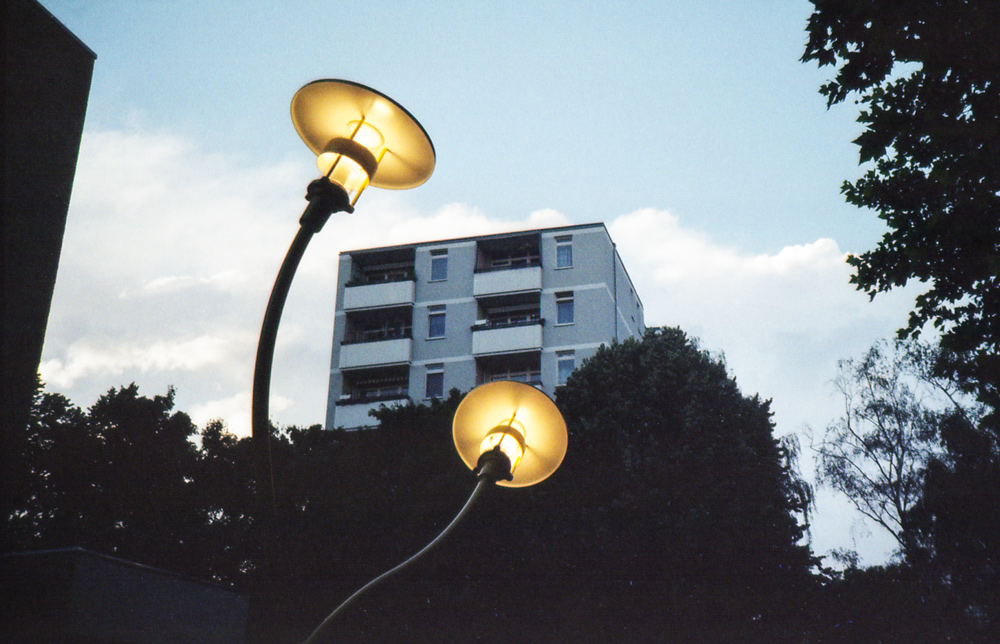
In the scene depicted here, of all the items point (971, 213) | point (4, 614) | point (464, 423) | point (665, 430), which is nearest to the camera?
point (464, 423)

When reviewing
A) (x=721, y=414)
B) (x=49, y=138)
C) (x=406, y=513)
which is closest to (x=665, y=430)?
(x=721, y=414)

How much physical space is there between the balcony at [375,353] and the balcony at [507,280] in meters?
3.78

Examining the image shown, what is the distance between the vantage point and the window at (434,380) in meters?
30.3

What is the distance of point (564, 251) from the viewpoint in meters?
32.0

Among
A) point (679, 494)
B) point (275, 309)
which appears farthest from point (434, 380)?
Answer: point (275, 309)

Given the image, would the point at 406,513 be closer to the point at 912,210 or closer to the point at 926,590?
the point at 926,590

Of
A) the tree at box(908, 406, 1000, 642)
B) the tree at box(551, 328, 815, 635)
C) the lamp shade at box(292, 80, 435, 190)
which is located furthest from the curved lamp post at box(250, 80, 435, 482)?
the tree at box(908, 406, 1000, 642)

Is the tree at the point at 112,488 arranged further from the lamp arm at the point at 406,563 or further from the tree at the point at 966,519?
the lamp arm at the point at 406,563

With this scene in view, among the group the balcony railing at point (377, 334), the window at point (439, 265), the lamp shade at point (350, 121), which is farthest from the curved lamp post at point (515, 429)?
the window at point (439, 265)

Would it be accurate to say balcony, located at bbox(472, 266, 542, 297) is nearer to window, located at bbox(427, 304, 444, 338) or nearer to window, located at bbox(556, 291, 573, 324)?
window, located at bbox(556, 291, 573, 324)

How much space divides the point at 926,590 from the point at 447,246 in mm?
21806

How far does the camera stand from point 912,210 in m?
7.07

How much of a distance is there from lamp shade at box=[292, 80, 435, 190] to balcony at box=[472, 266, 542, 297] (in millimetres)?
27928

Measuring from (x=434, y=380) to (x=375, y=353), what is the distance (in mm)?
2701
